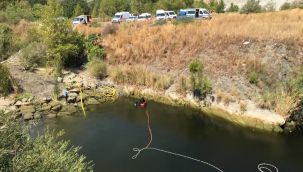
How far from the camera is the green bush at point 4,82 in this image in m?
28.7

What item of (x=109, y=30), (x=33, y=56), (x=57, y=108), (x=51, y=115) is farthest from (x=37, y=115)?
(x=109, y=30)

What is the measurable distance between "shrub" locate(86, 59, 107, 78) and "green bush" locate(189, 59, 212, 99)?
854 centimetres

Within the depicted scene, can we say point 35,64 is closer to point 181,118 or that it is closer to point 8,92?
point 8,92

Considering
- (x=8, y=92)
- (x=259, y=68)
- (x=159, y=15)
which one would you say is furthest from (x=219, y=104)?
(x=159, y=15)

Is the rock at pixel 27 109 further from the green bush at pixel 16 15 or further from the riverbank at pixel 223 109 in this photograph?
the green bush at pixel 16 15

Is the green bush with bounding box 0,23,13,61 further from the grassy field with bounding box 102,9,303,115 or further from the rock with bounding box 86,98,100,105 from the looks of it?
the rock with bounding box 86,98,100,105

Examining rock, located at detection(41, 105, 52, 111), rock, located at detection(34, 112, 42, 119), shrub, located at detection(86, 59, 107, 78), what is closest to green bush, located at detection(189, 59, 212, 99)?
shrub, located at detection(86, 59, 107, 78)

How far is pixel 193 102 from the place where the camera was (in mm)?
27797

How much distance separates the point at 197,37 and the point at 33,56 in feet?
49.8

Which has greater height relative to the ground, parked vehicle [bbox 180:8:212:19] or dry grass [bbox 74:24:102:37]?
parked vehicle [bbox 180:8:212:19]

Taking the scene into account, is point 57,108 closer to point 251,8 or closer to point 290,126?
point 290,126

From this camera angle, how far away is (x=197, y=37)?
3450 centimetres

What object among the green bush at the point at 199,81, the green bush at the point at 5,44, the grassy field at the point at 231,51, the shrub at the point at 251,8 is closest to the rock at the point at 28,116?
the grassy field at the point at 231,51

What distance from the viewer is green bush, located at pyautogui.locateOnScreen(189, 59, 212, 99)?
2755cm
